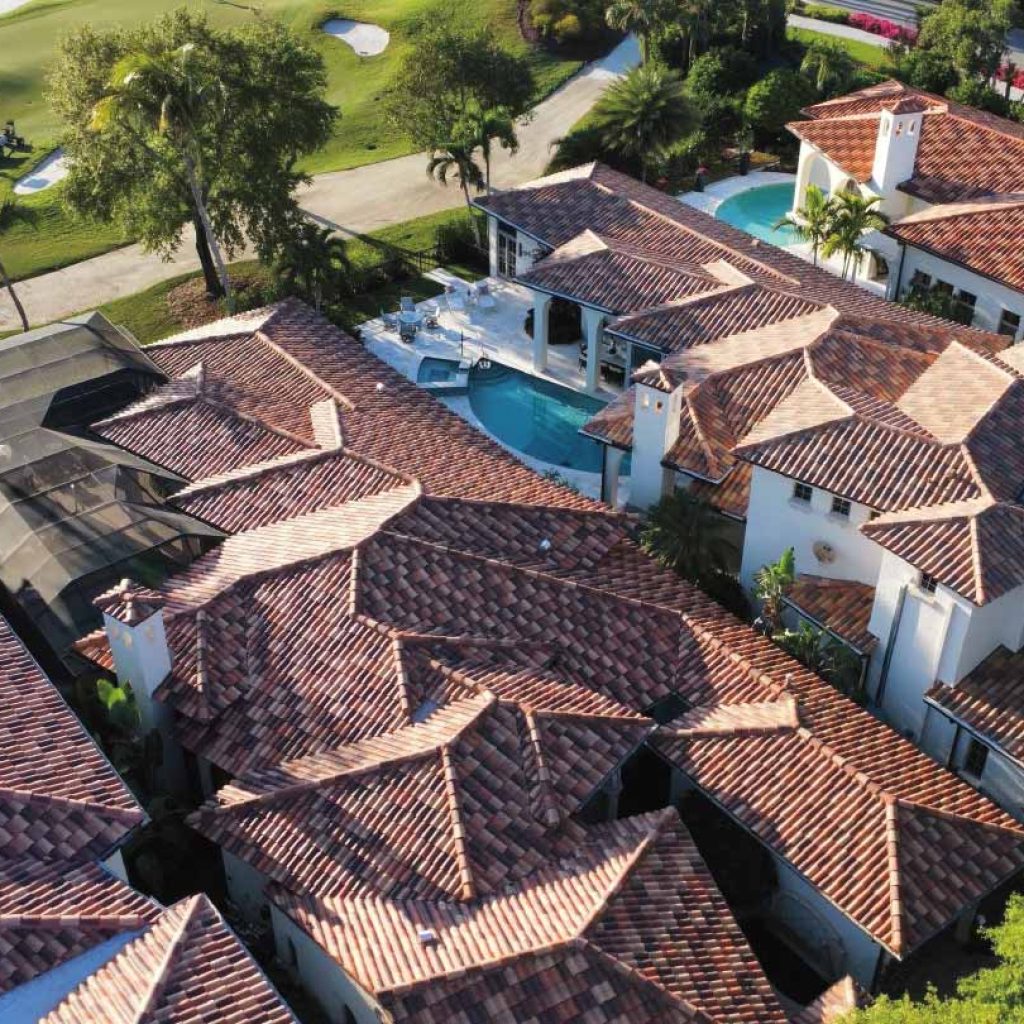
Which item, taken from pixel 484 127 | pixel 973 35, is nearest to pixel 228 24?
pixel 484 127

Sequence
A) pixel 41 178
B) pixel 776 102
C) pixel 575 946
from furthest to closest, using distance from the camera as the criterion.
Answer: pixel 41 178 < pixel 776 102 < pixel 575 946

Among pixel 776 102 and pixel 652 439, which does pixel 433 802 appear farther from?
pixel 776 102

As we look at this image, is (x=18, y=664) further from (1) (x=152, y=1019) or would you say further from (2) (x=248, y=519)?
(1) (x=152, y=1019)

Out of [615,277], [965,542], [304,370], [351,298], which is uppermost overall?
[965,542]

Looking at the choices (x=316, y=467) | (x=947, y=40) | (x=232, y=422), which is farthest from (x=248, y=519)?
(x=947, y=40)

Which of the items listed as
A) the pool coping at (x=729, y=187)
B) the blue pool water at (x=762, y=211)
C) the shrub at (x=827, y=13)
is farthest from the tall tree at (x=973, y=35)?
the blue pool water at (x=762, y=211)

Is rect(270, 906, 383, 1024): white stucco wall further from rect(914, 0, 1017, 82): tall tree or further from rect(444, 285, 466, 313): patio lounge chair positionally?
rect(914, 0, 1017, 82): tall tree

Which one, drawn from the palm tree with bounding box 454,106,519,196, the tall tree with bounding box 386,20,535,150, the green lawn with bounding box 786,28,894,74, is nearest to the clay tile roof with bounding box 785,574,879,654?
the palm tree with bounding box 454,106,519,196
